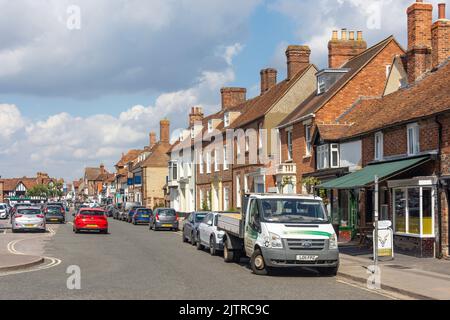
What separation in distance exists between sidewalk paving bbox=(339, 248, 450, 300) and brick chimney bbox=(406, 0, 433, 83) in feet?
30.9

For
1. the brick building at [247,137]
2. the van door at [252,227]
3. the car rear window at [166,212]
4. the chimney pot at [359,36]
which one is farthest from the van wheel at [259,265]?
the chimney pot at [359,36]

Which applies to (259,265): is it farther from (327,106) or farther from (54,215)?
(54,215)

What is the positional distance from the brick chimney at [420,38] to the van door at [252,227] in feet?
42.8

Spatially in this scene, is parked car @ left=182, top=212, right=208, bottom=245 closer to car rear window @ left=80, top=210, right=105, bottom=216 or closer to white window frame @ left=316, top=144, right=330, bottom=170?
white window frame @ left=316, top=144, right=330, bottom=170

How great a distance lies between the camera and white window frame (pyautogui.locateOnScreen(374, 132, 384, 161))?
25.1m

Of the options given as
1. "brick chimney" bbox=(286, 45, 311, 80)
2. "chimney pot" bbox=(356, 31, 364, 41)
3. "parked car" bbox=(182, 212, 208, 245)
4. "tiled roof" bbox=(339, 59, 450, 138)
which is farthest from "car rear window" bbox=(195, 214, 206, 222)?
"brick chimney" bbox=(286, 45, 311, 80)

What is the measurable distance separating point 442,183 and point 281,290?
29.6ft

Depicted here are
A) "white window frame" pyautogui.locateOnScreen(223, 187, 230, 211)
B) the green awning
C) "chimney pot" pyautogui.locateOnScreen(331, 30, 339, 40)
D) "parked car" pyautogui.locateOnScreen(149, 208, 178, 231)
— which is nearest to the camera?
the green awning

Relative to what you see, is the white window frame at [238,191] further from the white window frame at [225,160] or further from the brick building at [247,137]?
the white window frame at [225,160]

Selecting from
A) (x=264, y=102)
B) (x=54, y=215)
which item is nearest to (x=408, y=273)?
(x=264, y=102)

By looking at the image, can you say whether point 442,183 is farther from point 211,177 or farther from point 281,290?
point 211,177

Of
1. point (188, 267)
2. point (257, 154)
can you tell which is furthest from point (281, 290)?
point (257, 154)

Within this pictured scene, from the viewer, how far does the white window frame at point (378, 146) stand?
82.4 ft
